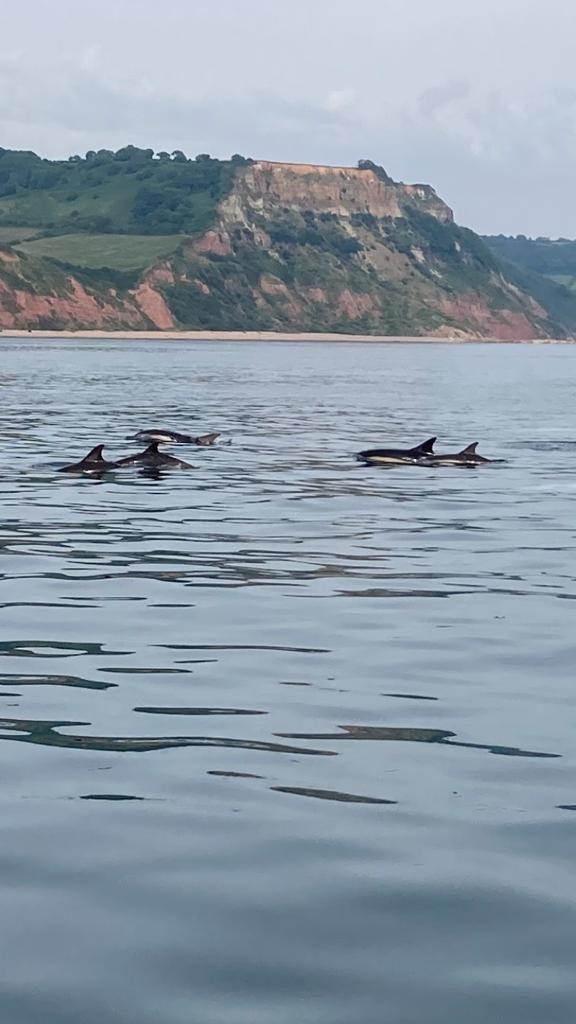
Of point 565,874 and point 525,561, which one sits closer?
point 565,874

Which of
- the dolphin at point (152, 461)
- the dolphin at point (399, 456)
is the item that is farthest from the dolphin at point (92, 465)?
the dolphin at point (399, 456)

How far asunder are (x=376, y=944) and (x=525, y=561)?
38.6 ft

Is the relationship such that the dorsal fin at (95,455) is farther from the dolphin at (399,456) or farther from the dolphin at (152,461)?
the dolphin at (399,456)

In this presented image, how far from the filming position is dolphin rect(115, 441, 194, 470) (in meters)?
30.3

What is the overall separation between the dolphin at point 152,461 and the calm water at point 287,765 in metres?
6.51

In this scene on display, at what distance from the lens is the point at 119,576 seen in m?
17.1

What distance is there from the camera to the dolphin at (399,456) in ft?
103

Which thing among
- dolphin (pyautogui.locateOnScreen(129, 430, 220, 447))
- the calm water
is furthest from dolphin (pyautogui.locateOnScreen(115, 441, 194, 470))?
the calm water

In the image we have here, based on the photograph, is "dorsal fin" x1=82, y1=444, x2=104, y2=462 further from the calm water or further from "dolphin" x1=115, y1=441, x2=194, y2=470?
the calm water

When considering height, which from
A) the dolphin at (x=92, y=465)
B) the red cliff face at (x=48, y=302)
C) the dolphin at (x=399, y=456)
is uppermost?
the red cliff face at (x=48, y=302)

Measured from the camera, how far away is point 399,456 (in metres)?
31.7

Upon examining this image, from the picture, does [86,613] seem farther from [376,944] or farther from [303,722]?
[376,944]

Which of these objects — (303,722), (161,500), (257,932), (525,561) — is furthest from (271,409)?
(257,932)

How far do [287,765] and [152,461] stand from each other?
21.0 m
